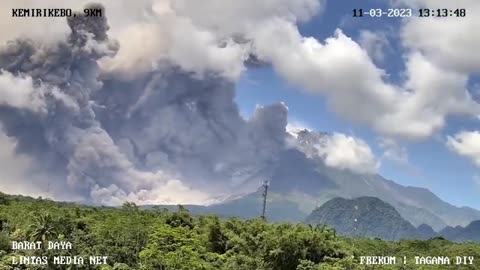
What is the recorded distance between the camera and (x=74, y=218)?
9469 centimetres

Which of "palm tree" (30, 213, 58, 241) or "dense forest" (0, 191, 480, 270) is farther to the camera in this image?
"palm tree" (30, 213, 58, 241)

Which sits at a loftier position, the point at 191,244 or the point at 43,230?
the point at 43,230

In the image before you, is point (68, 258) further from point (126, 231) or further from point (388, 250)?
point (388, 250)

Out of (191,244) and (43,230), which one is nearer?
(191,244)

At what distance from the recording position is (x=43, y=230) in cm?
7412

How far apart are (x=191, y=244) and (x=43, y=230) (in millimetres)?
20059

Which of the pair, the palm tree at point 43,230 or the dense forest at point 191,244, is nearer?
the dense forest at point 191,244

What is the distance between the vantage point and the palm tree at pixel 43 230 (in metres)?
73.4

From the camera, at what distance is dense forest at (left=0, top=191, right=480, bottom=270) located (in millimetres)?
60781

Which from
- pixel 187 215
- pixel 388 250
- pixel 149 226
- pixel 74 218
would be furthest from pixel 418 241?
pixel 74 218

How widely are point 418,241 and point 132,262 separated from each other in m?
58.3

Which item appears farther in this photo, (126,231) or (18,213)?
(18,213)

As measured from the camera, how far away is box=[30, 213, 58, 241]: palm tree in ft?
241

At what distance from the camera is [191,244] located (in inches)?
2569
